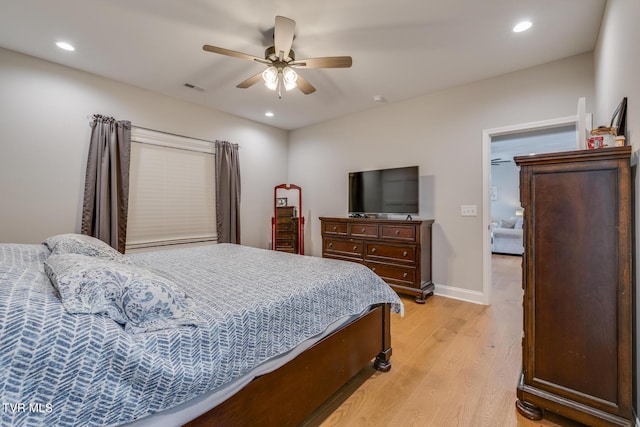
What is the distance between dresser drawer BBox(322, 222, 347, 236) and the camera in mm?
4120

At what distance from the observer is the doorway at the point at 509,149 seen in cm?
308

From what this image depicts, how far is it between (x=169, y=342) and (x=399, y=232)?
117 inches

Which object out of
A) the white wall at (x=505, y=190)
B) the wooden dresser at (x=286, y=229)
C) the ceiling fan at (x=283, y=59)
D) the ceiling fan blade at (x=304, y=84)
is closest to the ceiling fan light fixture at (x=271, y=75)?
the ceiling fan at (x=283, y=59)

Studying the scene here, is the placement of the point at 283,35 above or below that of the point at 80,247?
above

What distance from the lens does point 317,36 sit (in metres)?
2.48

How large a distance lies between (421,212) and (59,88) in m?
4.38

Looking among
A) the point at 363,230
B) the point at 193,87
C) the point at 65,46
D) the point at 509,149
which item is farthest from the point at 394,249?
the point at 509,149

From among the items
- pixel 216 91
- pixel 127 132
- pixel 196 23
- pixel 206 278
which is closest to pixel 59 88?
pixel 127 132

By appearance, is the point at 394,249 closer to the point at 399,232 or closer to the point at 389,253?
the point at 389,253

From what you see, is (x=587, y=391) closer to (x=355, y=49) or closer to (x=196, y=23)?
(x=355, y=49)

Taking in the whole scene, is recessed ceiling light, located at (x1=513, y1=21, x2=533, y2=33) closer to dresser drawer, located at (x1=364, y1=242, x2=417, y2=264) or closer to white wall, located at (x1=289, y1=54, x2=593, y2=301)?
white wall, located at (x1=289, y1=54, x2=593, y2=301)

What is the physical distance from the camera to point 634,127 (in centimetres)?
144

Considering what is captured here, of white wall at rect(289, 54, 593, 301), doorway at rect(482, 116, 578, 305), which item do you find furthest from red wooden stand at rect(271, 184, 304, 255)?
doorway at rect(482, 116, 578, 305)

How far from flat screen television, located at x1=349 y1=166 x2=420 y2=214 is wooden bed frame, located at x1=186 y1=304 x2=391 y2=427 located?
1988 millimetres
